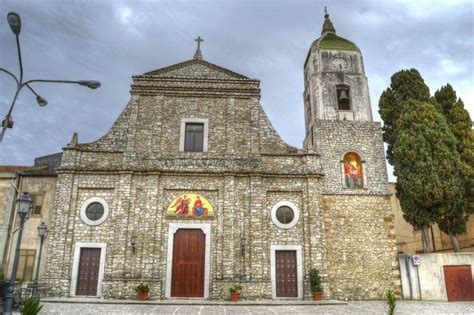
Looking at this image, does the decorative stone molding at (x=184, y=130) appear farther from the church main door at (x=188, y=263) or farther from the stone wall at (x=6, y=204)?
the stone wall at (x=6, y=204)

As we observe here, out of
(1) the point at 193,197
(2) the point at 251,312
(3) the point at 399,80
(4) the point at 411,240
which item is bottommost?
(2) the point at 251,312

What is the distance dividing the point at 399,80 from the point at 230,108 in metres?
9.51

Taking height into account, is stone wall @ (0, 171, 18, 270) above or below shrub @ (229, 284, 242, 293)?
above

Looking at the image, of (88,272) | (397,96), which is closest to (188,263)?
(88,272)

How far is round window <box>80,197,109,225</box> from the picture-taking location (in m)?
17.4

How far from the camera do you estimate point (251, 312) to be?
500 inches

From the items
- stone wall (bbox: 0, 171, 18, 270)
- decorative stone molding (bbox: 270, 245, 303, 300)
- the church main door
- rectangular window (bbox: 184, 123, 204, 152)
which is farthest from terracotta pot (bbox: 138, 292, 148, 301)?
rectangular window (bbox: 184, 123, 204, 152)

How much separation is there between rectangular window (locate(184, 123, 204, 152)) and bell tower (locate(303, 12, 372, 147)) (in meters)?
6.15

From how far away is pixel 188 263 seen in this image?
17109 millimetres

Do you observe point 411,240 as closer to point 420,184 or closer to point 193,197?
point 420,184

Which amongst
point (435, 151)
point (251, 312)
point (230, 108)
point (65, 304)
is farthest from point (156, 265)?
point (435, 151)

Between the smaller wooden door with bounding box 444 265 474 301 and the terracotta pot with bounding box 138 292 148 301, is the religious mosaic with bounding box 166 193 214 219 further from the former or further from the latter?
the smaller wooden door with bounding box 444 265 474 301

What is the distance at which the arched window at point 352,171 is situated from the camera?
749 inches

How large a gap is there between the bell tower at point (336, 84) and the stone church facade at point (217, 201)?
0.12m
